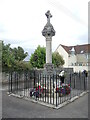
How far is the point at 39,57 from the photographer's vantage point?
23375 millimetres


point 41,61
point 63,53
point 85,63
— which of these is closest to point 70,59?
point 63,53

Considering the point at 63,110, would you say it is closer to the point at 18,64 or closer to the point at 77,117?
the point at 77,117

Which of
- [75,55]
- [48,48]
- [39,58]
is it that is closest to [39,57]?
[39,58]

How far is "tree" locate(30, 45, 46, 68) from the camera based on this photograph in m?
23.2

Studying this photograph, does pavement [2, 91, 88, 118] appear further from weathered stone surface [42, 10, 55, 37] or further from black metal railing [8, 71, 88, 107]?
weathered stone surface [42, 10, 55, 37]

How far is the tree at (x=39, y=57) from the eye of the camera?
23.2 m

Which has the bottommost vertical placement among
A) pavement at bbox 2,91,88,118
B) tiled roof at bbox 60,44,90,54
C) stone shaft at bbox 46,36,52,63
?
pavement at bbox 2,91,88,118

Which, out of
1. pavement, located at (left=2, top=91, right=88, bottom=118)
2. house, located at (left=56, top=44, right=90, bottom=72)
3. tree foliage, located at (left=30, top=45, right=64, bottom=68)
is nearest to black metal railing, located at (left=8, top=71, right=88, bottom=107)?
pavement, located at (left=2, top=91, right=88, bottom=118)

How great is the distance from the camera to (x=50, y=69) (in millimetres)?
7605

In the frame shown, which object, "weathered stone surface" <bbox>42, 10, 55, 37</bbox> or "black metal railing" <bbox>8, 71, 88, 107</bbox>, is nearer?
"black metal railing" <bbox>8, 71, 88, 107</bbox>

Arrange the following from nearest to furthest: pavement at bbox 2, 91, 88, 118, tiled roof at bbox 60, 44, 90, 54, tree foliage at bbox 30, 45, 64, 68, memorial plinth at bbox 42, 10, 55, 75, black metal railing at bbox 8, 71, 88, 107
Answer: pavement at bbox 2, 91, 88, 118 → black metal railing at bbox 8, 71, 88, 107 → memorial plinth at bbox 42, 10, 55, 75 → tree foliage at bbox 30, 45, 64, 68 → tiled roof at bbox 60, 44, 90, 54

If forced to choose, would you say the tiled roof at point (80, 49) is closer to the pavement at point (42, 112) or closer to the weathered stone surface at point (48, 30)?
the weathered stone surface at point (48, 30)

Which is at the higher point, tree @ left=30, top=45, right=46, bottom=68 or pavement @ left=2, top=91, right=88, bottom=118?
tree @ left=30, top=45, right=46, bottom=68

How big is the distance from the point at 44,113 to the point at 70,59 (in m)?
27.9
